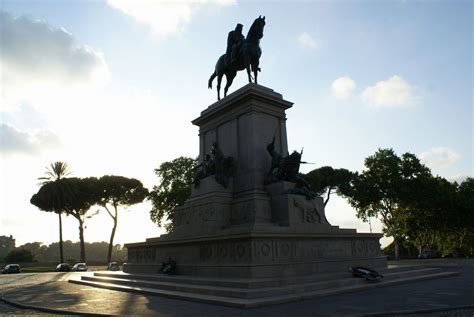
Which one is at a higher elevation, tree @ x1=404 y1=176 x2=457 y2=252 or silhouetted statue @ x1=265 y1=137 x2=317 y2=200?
silhouetted statue @ x1=265 y1=137 x2=317 y2=200

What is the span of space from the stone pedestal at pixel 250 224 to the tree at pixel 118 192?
1360 inches

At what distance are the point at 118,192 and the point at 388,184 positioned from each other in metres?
35.0

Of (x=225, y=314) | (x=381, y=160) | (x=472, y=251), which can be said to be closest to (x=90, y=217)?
(x=381, y=160)

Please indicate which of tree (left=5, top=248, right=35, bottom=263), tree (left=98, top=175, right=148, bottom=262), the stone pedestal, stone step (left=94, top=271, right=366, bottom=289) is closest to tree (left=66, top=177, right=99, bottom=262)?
tree (left=98, top=175, right=148, bottom=262)

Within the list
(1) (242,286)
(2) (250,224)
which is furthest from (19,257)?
(1) (242,286)

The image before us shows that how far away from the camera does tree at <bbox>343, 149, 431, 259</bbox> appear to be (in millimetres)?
45406

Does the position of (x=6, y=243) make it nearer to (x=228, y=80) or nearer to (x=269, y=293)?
(x=228, y=80)

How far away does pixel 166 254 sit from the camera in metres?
17.0

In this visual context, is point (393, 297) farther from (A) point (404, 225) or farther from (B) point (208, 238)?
(A) point (404, 225)

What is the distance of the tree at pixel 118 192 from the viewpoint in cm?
5250

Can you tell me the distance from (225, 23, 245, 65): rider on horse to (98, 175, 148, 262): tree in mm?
37582

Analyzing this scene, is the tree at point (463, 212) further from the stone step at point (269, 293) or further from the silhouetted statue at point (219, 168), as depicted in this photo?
the silhouetted statue at point (219, 168)

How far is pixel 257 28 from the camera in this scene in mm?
18594

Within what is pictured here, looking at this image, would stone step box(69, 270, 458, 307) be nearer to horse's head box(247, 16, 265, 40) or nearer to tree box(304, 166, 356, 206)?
horse's head box(247, 16, 265, 40)
